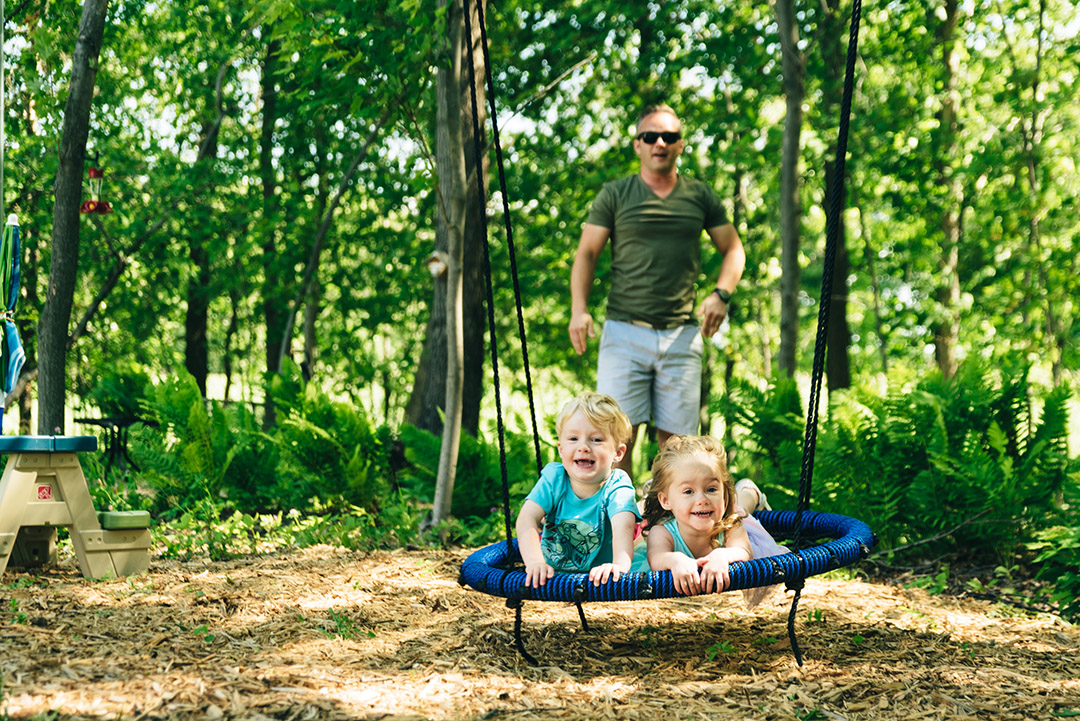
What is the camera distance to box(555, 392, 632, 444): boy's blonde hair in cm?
279

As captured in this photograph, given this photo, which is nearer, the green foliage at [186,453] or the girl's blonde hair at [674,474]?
the girl's blonde hair at [674,474]

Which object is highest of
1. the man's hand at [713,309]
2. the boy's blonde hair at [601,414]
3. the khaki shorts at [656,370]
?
the man's hand at [713,309]

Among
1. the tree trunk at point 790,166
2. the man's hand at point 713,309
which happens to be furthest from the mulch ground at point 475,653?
the tree trunk at point 790,166

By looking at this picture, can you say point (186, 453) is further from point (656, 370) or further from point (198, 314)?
point (198, 314)

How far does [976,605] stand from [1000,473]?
0.82 meters

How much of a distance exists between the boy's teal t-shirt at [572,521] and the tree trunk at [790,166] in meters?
3.54

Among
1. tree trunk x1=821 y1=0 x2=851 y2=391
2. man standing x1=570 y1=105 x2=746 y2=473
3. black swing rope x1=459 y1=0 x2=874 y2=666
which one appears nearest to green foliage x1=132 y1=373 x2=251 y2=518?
man standing x1=570 y1=105 x2=746 y2=473

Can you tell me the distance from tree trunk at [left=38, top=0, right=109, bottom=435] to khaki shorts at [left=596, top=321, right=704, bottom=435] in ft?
10.2

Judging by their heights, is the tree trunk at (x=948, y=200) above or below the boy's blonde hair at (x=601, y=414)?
above

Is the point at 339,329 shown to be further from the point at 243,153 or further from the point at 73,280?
the point at 73,280

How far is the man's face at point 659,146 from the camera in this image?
4.20 metres

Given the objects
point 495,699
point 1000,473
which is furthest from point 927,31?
point 495,699

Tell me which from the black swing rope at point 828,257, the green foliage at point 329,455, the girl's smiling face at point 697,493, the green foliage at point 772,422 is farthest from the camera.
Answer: the green foliage at point 329,455

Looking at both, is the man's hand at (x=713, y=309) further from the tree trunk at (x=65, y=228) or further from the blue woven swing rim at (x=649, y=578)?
the tree trunk at (x=65, y=228)
